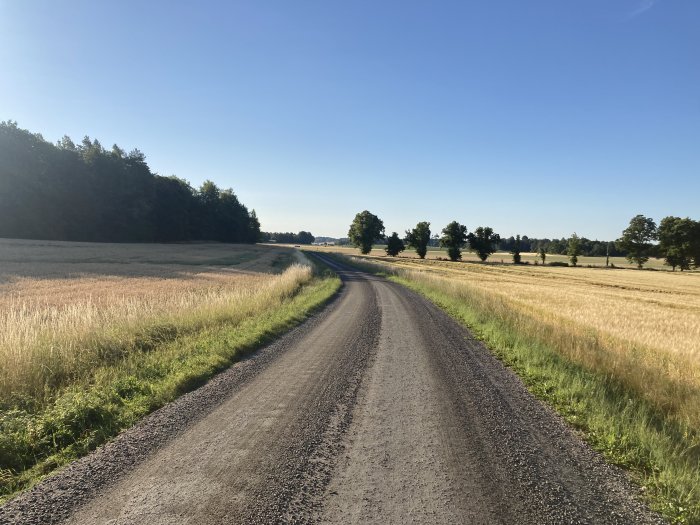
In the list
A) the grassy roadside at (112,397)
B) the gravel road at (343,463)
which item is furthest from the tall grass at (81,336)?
the gravel road at (343,463)

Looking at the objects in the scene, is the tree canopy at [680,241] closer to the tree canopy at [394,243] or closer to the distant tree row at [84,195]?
the tree canopy at [394,243]

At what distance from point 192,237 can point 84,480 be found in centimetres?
11794

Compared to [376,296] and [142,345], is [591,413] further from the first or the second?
[376,296]

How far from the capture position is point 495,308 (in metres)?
16.8

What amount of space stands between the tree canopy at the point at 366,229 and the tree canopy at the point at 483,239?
28.4m

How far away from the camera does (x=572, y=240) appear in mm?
107062

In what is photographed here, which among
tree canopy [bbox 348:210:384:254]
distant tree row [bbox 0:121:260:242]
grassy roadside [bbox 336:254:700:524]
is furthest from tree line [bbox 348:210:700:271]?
grassy roadside [bbox 336:254:700:524]

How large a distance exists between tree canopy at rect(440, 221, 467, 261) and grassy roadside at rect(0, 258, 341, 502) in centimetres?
10078

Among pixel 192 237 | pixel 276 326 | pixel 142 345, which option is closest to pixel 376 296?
pixel 276 326

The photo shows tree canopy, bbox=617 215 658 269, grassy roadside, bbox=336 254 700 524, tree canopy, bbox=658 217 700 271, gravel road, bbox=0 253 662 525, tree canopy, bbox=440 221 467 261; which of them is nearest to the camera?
gravel road, bbox=0 253 662 525

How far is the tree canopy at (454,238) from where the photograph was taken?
107 m

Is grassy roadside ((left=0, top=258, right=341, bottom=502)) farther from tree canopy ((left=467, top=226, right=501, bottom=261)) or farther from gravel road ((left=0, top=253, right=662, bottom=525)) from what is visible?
tree canopy ((left=467, top=226, right=501, bottom=261))

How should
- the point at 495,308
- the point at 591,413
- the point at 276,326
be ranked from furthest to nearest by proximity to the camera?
the point at 495,308
the point at 276,326
the point at 591,413

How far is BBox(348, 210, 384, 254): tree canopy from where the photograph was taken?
4402 inches
